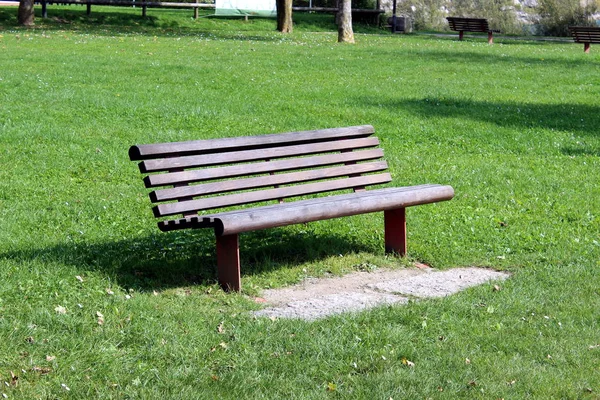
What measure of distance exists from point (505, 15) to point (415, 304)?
1316 inches

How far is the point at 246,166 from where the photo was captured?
635 cm

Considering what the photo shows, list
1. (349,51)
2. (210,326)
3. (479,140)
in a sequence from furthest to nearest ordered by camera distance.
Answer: (349,51), (479,140), (210,326)

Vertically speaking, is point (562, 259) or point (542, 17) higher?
point (542, 17)

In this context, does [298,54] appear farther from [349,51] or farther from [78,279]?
[78,279]

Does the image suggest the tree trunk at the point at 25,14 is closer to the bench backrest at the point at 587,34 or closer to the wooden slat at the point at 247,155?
the bench backrest at the point at 587,34

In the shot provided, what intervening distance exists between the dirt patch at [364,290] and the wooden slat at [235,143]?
107 centimetres

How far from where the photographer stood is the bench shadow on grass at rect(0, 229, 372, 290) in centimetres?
588

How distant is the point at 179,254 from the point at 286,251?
79 cm

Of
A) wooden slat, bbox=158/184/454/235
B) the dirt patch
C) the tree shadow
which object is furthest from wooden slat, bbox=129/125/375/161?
the tree shadow

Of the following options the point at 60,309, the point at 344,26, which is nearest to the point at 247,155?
the point at 60,309

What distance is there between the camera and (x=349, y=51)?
69.1ft

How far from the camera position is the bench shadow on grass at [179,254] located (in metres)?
5.88

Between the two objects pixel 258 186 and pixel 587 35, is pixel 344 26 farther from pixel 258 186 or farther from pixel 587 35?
pixel 258 186

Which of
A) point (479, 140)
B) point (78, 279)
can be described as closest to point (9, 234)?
point (78, 279)
